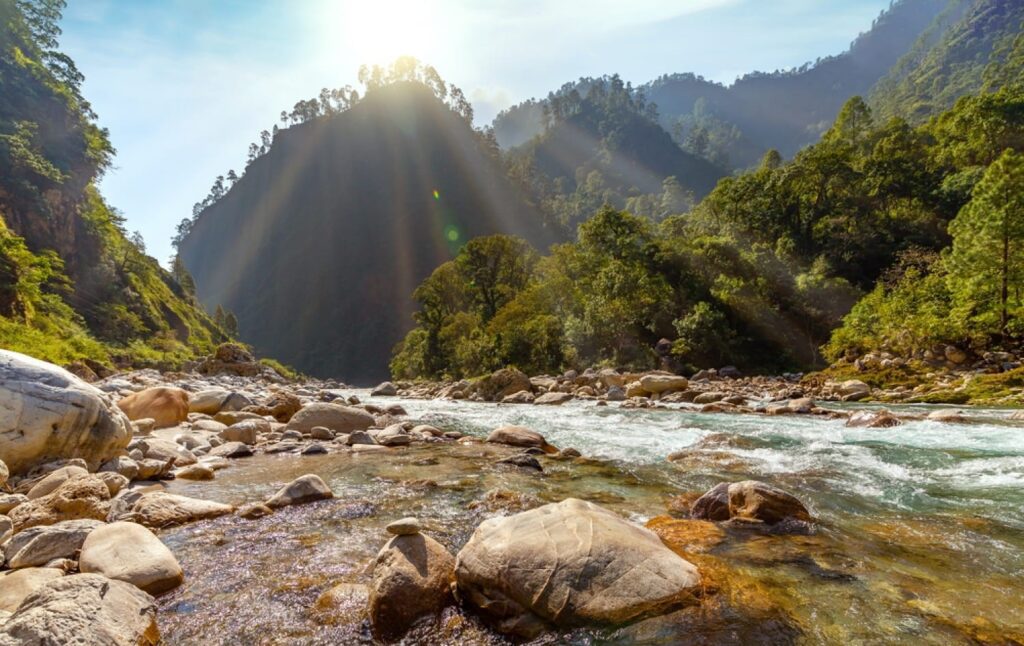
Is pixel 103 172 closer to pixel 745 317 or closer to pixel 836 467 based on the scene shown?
pixel 745 317

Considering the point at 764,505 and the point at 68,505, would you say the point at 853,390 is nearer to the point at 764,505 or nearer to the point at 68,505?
the point at 764,505

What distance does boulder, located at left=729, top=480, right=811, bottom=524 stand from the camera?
5.47 meters

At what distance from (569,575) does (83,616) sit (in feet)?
10.5

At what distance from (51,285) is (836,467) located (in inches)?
2114

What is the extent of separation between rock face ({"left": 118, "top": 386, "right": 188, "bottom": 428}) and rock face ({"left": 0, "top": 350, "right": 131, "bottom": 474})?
226 inches

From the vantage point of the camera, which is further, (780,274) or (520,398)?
(780,274)

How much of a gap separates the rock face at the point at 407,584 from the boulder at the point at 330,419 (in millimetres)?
9256

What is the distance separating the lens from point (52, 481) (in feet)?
19.3

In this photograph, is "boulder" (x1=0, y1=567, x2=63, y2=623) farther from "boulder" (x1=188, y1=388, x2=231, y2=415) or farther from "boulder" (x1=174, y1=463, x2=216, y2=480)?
"boulder" (x1=188, y1=388, x2=231, y2=415)

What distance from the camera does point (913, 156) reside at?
47.2 m

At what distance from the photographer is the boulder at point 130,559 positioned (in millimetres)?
4023

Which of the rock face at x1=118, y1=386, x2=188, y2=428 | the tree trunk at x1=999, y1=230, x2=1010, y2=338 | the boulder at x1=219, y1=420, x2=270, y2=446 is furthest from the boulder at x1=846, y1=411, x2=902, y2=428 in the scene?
the rock face at x1=118, y1=386, x2=188, y2=428

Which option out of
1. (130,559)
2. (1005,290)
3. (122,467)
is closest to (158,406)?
(122,467)

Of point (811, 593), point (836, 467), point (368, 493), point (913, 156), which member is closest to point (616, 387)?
point (836, 467)
